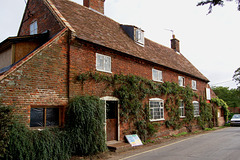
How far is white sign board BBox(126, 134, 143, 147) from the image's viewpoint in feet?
38.9

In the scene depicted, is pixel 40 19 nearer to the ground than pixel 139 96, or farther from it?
farther from it

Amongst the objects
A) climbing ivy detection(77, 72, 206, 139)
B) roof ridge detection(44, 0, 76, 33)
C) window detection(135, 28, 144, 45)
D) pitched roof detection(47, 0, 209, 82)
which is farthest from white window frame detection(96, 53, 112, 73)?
window detection(135, 28, 144, 45)

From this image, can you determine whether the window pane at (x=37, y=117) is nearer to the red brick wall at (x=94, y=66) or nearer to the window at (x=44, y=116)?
the window at (x=44, y=116)

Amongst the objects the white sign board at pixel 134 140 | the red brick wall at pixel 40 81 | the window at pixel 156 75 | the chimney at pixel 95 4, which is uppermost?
the chimney at pixel 95 4

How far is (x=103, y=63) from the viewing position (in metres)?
11.5

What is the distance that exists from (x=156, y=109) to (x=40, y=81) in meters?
9.31

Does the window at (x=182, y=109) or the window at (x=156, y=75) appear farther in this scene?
the window at (x=182, y=109)

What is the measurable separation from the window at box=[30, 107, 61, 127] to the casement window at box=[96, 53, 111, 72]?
333 cm

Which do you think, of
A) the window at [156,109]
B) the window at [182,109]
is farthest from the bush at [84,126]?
the window at [182,109]

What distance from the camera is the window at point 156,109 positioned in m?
14.8

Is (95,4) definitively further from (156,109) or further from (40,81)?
(40,81)

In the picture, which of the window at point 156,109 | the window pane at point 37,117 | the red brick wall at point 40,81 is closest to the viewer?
the red brick wall at point 40,81

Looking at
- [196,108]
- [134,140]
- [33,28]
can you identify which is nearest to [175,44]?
[196,108]

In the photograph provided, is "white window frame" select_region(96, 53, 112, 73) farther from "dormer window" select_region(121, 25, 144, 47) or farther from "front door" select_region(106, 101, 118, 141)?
"dormer window" select_region(121, 25, 144, 47)
